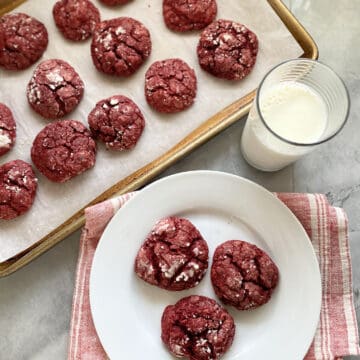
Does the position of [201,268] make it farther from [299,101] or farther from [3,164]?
[3,164]

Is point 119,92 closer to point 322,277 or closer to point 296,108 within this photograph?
point 296,108

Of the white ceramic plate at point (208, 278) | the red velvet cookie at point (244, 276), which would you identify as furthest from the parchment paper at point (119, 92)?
the red velvet cookie at point (244, 276)

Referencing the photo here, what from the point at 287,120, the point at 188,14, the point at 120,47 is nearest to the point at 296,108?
the point at 287,120

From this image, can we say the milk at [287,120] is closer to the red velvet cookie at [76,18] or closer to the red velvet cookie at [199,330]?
the red velvet cookie at [199,330]

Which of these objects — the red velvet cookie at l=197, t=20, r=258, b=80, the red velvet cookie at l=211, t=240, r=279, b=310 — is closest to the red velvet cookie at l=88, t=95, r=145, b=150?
the red velvet cookie at l=197, t=20, r=258, b=80

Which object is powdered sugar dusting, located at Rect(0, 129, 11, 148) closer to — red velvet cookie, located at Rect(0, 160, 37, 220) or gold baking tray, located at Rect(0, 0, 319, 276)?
red velvet cookie, located at Rect(0, 160, 37, 220)
